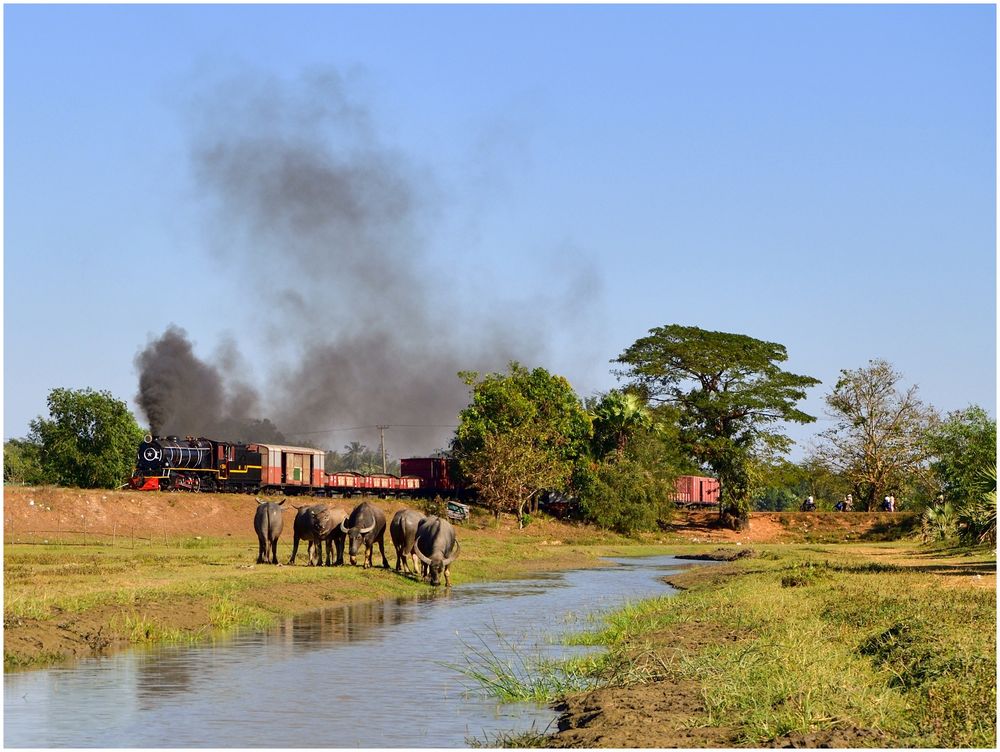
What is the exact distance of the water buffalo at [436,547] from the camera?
35594 millimetres

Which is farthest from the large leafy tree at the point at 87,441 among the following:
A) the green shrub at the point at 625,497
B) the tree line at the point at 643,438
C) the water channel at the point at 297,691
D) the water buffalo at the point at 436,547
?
the water channel at the point at 297,691

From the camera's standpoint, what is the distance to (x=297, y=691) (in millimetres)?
17078

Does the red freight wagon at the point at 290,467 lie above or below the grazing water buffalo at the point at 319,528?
above

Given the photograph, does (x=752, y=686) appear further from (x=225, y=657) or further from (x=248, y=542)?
(x=248, y=542)

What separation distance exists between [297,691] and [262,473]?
54.9 meters

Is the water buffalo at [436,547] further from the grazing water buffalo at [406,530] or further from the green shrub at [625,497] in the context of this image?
the green shrub at [625,497]

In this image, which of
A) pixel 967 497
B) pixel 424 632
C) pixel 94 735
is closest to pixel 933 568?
pixel 967 497

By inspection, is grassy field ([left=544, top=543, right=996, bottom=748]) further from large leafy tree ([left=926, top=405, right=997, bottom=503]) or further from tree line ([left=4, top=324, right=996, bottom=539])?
tree line ([left=4, top=324, right=996, bottom=539])

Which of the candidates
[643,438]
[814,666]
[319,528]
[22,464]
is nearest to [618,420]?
[643,438]

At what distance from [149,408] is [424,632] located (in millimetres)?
62264

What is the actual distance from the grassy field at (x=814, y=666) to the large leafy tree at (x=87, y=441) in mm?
46793

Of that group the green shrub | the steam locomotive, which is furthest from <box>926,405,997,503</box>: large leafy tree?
→ the steam locomotive

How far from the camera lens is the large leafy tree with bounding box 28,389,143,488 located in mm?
66562

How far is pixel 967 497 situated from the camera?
34.5m
